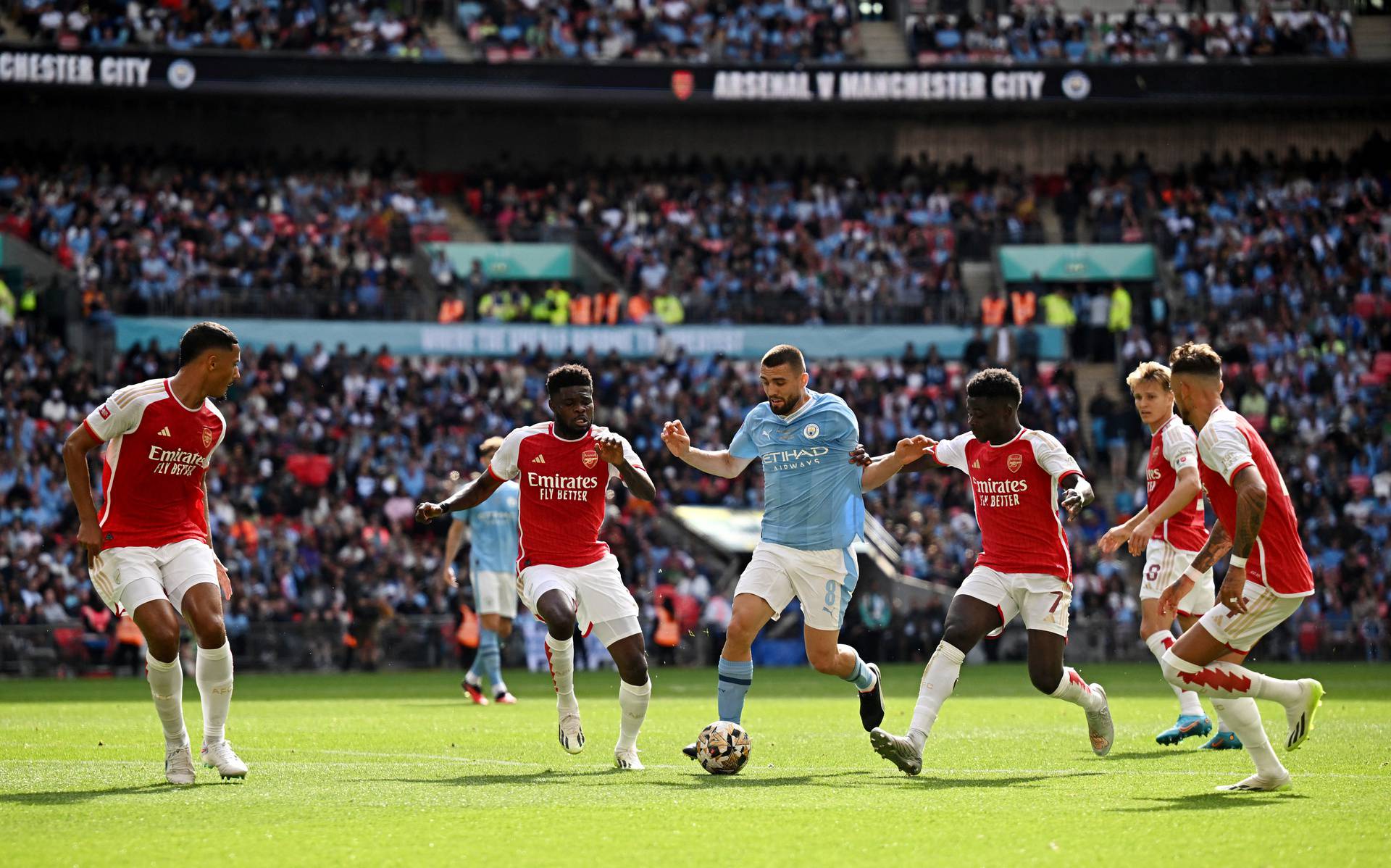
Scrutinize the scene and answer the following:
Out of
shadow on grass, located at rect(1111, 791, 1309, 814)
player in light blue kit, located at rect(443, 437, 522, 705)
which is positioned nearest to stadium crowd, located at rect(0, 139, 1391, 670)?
player in light blue kit, located at rect(443, 437, 522, 705)

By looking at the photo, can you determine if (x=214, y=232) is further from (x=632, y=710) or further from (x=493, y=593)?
(x=632, y=710)

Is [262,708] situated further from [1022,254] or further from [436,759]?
[1022,254]

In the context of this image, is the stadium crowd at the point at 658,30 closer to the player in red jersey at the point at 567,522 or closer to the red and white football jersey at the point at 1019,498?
the player in red jersey at the point at 567,522

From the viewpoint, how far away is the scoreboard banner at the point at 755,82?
3894 centimetres

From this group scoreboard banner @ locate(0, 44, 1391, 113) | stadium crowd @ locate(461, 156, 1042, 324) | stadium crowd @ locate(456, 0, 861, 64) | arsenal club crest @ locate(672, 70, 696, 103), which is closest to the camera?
stadium crowd @ locate(461, 156, 1042, 324)

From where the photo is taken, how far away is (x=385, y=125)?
43.3 meters

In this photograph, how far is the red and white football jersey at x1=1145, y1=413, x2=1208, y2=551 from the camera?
11875 millimetres

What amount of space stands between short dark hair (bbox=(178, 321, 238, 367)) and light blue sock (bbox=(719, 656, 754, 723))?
379 centimetres

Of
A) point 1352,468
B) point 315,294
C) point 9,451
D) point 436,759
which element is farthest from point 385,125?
point 436,759

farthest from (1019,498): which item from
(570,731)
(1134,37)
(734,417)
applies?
(1134,37)

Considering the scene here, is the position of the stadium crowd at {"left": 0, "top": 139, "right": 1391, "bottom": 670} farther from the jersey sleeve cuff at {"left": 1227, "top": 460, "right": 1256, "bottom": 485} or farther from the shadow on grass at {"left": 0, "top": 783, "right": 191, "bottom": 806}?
the jersey sleeve cuff at {"left": 1227, "top": 460, "right": 1256, "bottom": 485}

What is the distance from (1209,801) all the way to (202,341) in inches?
251

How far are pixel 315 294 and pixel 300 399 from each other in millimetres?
3654

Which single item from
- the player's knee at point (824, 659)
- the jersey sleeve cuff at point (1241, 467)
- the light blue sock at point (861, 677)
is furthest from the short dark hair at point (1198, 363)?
the light blue sock at point (861, 677)
